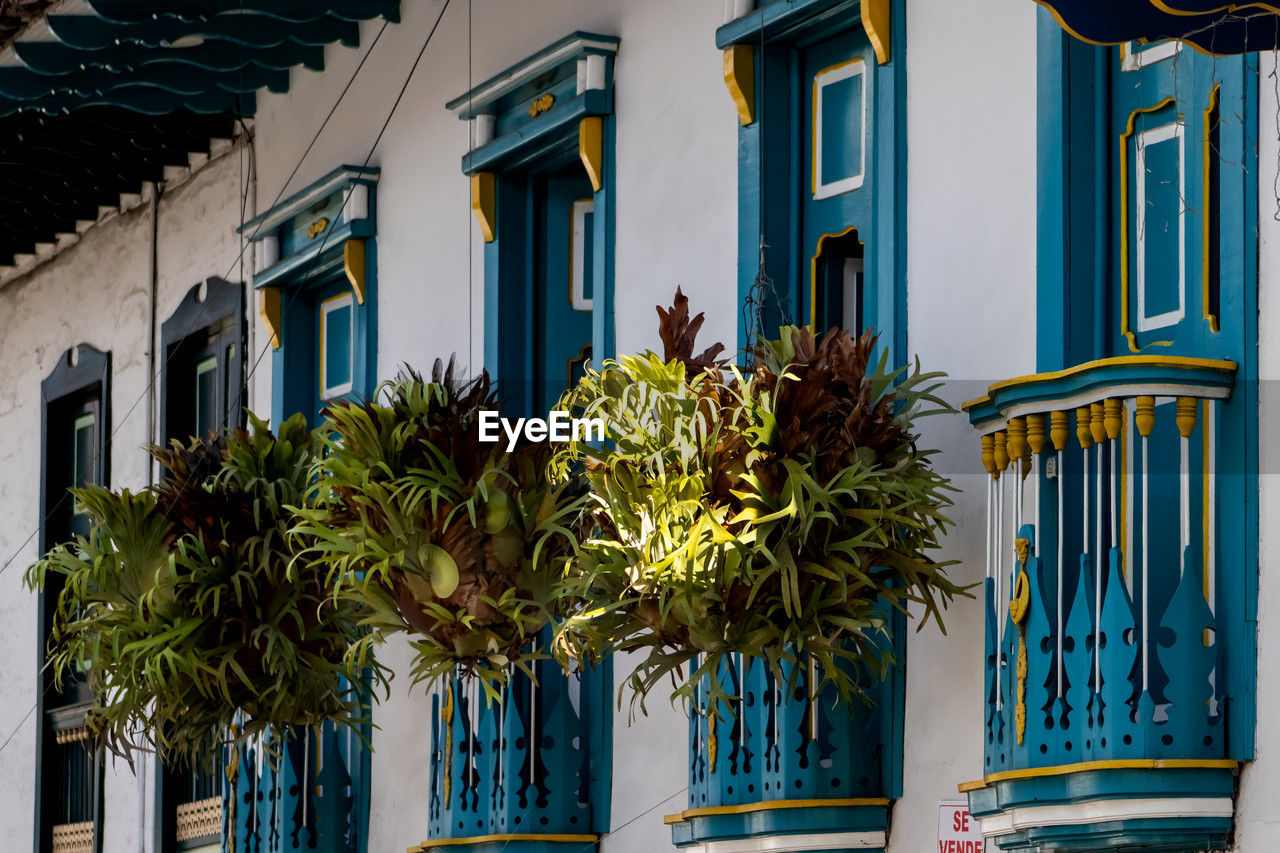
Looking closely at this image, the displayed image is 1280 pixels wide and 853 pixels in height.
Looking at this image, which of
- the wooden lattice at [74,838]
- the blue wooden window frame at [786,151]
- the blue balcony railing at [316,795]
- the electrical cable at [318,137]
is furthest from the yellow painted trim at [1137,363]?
the wooden lattice at [74,838]

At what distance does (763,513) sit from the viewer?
6992 millimetres

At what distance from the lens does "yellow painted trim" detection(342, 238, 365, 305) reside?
1107 cm

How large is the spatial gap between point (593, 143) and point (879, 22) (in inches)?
→ 70.1

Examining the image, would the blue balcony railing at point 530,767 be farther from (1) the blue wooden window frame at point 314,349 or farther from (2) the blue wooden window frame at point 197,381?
(2) the blue wooden window frame at point 197,381

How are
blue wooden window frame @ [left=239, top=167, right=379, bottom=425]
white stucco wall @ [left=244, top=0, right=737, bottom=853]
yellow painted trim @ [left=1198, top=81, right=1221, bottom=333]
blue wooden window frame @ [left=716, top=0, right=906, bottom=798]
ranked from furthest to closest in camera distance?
blue wooden window frame @ [left=239, top=167, right=379, bottom=425], white stucco wall @ [left=244, top=0, right=737, bottom=853], blue wooden window frame @ [left=716, top=0, right=906, bottom=798], yellow painted trim @ [left=1198, top=81, right=1221, bottom=333]

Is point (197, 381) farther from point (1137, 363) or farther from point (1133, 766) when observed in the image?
point (1133, 766)

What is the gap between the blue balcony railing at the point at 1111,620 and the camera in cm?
625

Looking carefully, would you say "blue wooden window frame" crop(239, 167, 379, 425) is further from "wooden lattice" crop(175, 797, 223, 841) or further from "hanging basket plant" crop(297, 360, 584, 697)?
"hanging basket plant" crop(297, 360, 584, 697)

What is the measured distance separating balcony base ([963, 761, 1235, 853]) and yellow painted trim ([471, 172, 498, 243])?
13.7 ft

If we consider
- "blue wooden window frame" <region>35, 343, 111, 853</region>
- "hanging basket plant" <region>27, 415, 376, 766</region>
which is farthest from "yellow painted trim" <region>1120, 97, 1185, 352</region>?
"blue wooden window frame" <region>35, 343, 111, 853</region>

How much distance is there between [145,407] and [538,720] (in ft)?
15.9

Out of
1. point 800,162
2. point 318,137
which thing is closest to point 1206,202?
point 800,162

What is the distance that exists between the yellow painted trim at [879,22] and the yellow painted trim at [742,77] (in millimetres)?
625

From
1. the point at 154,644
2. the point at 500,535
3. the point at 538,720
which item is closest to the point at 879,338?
the point at 500,535
